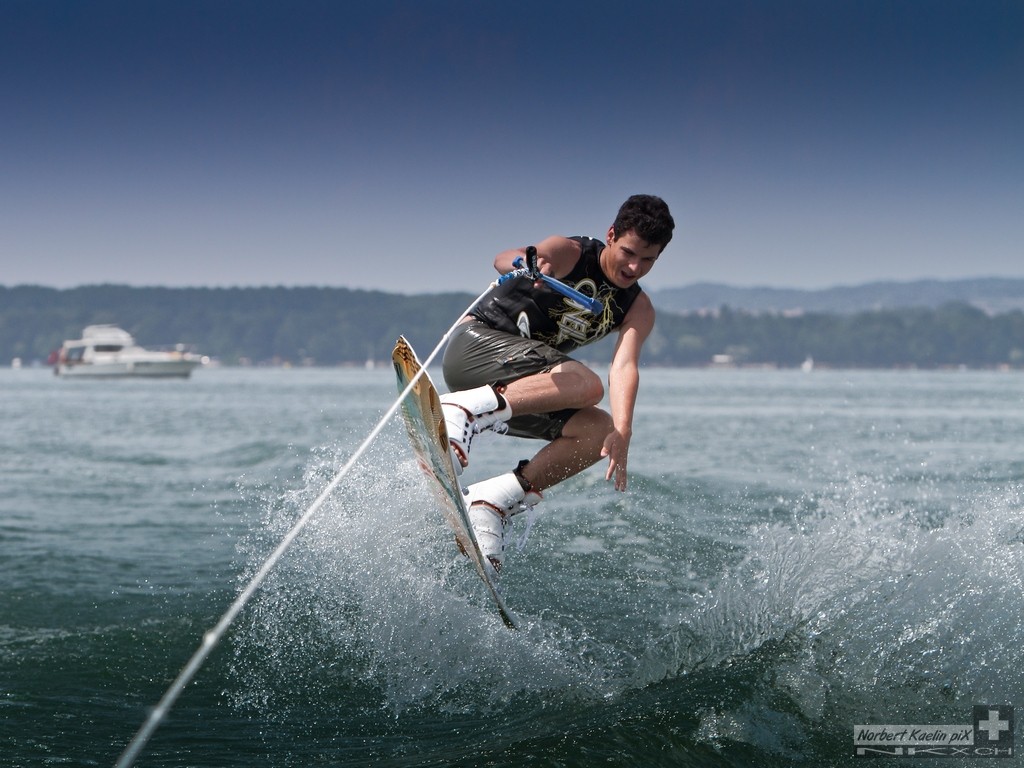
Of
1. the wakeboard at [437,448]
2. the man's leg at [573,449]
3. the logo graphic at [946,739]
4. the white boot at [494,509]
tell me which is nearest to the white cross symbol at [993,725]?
the logo graphic at [946,739]

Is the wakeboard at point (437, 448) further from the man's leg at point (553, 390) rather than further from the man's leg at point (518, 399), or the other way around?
the man's leg at point (553, 390)

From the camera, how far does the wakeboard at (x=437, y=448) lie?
555 cm

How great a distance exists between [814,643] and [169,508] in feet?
30.6

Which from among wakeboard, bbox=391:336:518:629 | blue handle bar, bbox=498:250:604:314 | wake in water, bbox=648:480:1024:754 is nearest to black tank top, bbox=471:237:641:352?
blue handle bar, bbox=498:250:604:314

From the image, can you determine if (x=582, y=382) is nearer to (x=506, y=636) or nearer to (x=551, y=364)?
(x=551, y=364)

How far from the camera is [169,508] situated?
42.5ft

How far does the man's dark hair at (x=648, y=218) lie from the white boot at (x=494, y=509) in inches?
61.9

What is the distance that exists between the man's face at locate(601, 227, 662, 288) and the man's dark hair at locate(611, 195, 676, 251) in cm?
4

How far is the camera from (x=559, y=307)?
627cm

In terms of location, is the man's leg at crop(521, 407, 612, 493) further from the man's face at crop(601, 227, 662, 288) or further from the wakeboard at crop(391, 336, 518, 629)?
the man's face at crop(601, 227, 662, 288)

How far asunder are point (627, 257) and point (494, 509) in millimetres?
1605

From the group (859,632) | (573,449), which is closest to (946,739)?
(859,632)

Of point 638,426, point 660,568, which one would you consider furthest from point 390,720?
point 638,426

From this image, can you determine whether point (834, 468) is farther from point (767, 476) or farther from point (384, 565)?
point (384, 565)
